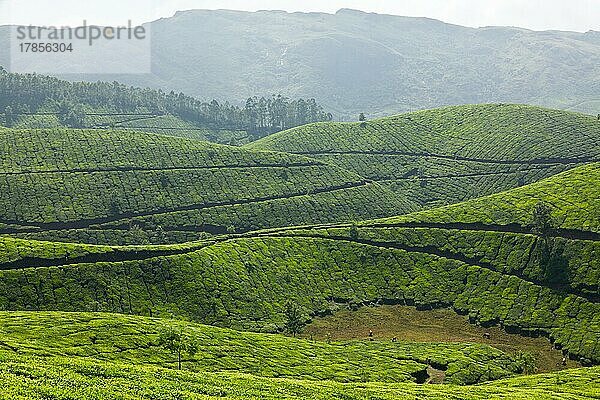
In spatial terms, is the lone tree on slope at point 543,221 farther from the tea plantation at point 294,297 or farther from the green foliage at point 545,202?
the green foliage at point 545,202

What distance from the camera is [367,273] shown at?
540ft

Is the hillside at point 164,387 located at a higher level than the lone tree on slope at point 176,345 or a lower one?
higher

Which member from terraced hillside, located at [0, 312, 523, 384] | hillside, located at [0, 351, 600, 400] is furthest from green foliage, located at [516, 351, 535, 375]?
hillside, located at [0, 351, 600, 400]

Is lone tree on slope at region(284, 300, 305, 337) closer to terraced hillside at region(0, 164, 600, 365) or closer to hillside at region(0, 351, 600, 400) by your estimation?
terraced hillside at region(0, 164, 600, 365)

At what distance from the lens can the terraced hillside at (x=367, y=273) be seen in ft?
420

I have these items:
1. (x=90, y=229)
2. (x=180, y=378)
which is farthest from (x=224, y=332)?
(x=90, y=229)

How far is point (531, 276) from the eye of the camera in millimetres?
149750

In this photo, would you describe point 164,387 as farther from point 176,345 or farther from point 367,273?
point 367,273

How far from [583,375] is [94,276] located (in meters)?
98.7

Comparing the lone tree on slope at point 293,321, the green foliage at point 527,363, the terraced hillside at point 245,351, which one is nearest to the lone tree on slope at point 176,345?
the terraced hillside at point 245,351

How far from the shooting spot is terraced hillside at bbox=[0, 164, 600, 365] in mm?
128125

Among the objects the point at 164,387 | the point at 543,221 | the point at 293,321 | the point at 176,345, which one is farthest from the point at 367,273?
the point at 164,387

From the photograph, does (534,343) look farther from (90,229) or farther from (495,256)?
(90,229)

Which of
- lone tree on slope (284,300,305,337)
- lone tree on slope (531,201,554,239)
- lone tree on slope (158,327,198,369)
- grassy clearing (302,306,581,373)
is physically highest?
lone tree on slope (531,201,554,239)
